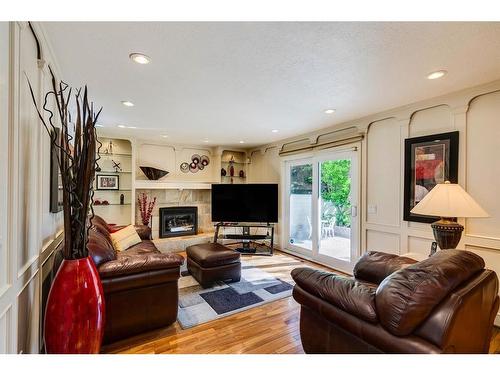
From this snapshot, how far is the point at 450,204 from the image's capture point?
83.8 inches

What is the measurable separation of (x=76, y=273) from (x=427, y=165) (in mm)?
3543

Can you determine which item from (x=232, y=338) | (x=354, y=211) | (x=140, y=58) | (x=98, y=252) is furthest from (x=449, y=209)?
(x=98, y=252)

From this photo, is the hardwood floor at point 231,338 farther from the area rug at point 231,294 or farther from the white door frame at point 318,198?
the white door frame at point 318,198

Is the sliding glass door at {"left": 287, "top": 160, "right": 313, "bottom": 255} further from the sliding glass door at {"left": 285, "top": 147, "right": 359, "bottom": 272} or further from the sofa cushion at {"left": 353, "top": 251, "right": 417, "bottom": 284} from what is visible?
the sofa cushion at {"left": 353, "top": 251, "right": 417, "bottom": 284}

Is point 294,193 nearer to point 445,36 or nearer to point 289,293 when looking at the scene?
point 289,293

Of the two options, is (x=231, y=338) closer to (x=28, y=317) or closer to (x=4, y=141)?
(x=28, y=317)

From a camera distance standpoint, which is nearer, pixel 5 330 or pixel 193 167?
pixel 5 330

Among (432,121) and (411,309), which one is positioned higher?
(432,121)

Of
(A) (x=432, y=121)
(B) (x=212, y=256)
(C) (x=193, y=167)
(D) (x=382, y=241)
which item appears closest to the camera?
(A) (x=432, y=121)

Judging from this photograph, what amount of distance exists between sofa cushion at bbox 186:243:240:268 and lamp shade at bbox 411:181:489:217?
2217mm

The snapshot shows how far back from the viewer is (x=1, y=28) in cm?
112

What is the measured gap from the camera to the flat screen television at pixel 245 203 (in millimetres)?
5023

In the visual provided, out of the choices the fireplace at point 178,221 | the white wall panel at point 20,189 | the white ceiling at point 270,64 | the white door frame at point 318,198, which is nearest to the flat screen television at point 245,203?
the white door frame at point 318,198

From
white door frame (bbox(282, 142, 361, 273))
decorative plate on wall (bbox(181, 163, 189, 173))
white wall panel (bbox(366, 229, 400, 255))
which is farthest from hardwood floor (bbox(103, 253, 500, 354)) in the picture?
decorative plate on wall (bbox(181, 163, 189, 173))
